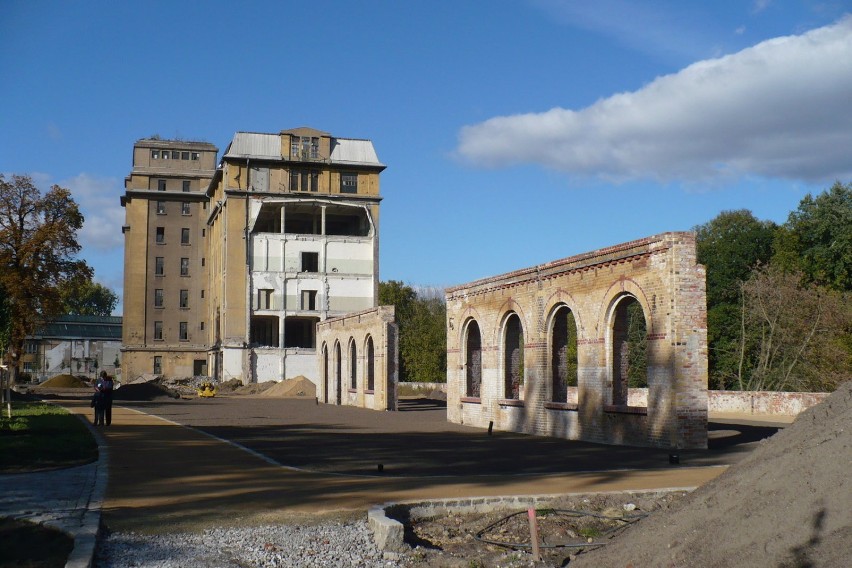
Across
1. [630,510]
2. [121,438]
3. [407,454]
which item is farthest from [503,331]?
[630,510]

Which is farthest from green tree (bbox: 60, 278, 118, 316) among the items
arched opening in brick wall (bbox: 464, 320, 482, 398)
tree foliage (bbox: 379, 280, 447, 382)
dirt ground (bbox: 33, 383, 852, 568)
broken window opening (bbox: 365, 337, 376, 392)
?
dirt ground (bbox: 33, 383, 852, 568)

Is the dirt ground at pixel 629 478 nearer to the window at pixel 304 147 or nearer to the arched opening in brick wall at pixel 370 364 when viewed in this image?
the arched opening in brick wall at pixel 370 364

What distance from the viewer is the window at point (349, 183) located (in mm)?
66750

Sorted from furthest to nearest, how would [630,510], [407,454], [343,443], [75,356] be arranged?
[75,356] < [343,443] < [407,454] < [630,510]

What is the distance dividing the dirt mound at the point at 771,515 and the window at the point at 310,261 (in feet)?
188

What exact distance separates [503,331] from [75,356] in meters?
88.4

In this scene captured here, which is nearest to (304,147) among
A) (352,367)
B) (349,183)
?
(349,183)

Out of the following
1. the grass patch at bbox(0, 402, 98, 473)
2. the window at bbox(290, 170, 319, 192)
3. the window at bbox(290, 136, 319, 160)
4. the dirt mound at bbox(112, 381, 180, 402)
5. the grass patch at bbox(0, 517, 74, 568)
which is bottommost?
the dirt mound at bbox(112, 381, 180, 402)

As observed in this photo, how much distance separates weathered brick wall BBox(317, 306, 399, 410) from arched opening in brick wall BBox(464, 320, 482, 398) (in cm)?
973

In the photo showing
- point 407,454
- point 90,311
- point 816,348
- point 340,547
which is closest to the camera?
point 340,547

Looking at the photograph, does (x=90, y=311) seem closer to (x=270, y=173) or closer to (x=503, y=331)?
(x=270, y=173)

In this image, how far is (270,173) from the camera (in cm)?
6488

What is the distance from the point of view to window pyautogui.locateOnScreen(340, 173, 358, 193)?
66.8 meters

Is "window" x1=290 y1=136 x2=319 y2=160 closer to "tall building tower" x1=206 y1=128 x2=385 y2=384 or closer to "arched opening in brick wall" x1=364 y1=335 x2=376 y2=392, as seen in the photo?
"tall building tower" x1=206 y1=128 x2=385 y2=384
